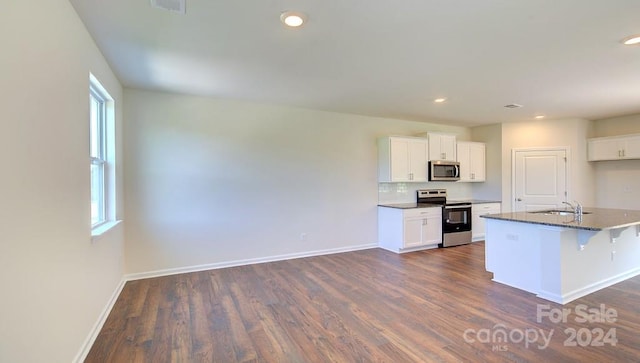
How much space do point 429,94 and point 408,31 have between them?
2059 millimetres

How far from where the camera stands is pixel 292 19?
7.70ft

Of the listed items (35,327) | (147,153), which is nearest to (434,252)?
(147,153)

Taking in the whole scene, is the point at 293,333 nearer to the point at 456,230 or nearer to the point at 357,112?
the point at 357,112

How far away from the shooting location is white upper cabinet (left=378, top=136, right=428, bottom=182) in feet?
19.0

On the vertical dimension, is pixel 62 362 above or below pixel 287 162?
below

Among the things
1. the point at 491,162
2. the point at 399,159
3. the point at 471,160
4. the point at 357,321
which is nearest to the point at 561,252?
the point at 357,321

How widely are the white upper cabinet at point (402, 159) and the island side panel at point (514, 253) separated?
2048 mm

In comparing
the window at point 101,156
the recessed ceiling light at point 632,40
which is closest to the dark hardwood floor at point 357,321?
the window at point 101,156

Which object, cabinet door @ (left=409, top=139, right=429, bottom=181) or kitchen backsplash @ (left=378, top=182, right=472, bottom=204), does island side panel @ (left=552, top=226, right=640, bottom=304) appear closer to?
cabinet door @ (left=409, top=139, right=429, bottom=181)

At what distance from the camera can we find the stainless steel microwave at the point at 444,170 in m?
6.25

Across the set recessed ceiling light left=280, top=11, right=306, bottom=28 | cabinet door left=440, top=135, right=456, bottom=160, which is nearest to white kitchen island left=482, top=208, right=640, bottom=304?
cabinet door left=440, top=135, right=456, bottom=160

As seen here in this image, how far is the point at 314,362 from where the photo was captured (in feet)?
7.41

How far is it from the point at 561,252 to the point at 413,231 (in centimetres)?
247

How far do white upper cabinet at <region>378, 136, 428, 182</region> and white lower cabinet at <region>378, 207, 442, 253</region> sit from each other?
661mm
